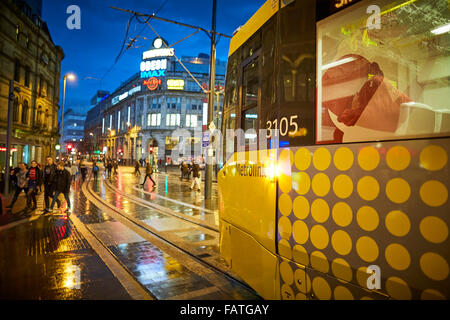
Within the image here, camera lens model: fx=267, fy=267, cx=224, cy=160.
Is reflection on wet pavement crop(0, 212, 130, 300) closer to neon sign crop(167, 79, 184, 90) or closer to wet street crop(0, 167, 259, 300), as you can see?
wet street crop(0, 167, 259, 300)

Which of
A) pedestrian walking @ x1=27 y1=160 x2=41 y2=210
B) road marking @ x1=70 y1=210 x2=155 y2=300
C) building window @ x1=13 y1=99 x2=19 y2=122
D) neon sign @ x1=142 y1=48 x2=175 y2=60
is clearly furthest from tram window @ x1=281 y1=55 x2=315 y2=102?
neon sign @ x1=142 y1=48 x2=175 y2=60

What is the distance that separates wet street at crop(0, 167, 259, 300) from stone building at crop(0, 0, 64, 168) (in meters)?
18.6

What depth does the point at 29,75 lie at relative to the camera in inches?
1106

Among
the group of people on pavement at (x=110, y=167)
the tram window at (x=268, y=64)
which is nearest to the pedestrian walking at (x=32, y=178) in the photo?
the tram window at (x=268, y=64)

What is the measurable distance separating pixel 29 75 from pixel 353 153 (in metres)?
35.0

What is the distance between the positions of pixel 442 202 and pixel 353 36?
1.44 meters

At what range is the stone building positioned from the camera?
23.5 m

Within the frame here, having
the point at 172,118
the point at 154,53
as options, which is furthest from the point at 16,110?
the point at 154,53

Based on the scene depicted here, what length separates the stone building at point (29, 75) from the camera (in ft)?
77.1

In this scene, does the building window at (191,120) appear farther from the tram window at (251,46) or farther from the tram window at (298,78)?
the tram window at (298,78)

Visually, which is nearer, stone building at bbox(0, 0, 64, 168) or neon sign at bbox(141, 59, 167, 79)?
stone building at bbox(0, 0, 64, 168)

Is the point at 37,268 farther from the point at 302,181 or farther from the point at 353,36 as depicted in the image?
the point at 353,36

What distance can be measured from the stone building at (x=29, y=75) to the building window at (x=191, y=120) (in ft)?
92.5
